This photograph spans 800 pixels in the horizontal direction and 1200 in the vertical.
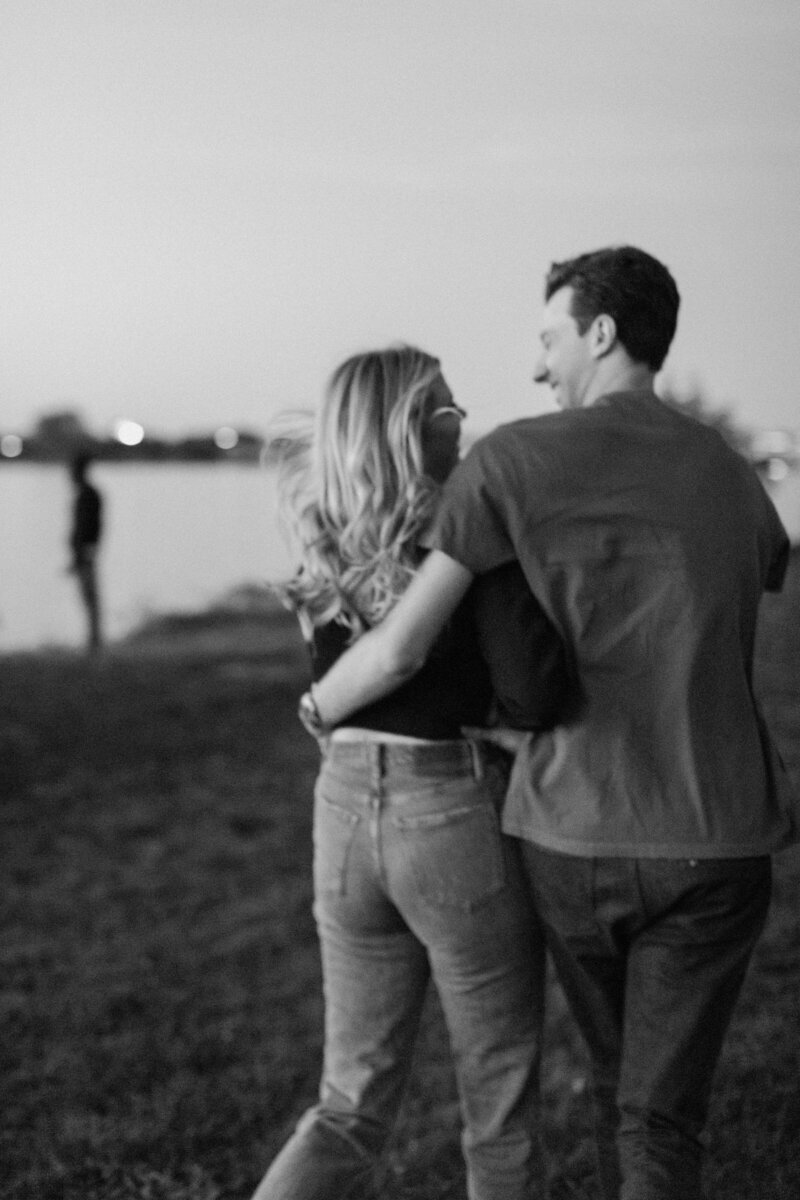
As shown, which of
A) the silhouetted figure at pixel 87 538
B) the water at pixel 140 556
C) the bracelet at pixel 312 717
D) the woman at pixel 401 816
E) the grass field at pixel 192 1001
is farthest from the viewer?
the water at pixel 140 556

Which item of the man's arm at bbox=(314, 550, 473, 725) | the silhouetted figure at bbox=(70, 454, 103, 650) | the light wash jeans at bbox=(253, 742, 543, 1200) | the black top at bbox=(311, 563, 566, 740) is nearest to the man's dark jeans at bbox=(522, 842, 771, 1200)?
the light wash jeans at bbox=(253, 742, 543, 1200)

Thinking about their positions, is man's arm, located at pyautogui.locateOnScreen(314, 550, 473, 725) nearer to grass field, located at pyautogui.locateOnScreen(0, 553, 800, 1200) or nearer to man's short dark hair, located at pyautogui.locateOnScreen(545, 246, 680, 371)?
man's short dark hair, located at pyautogui.locateOnScreen(545, 246, 680, 371)

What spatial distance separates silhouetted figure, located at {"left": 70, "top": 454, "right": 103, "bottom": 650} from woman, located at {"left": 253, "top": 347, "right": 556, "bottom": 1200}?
1106cm

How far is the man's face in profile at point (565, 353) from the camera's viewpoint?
2057 millimetres

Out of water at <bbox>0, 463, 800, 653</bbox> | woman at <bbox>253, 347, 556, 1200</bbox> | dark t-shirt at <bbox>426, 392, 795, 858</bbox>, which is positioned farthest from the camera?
water at <bbox>0, 463, 800, 653</bbox>

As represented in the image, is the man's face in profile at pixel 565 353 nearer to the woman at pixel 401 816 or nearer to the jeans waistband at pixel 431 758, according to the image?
the woman at pixel 401 816

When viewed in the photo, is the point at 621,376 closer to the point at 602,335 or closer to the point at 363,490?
the point at 602,335

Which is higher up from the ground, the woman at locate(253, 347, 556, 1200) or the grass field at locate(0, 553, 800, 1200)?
the woman at locate(253, 347, 556, 1200)

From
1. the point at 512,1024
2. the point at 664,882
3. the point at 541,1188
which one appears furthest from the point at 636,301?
the point at 541,1188

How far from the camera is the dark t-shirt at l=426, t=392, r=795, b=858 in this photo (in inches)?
76.2

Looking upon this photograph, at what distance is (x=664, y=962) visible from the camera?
2016 mm

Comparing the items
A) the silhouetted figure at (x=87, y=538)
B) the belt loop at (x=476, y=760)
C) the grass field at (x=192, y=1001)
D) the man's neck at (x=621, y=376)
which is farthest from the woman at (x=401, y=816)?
the silhouetted figure at (x=87, y=538)

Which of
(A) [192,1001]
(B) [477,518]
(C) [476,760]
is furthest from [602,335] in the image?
(A) [192,1001]

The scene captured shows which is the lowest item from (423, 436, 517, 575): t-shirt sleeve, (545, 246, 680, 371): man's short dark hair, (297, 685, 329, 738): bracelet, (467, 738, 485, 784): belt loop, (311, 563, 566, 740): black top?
(467, 738, 485, 784): belt loop
